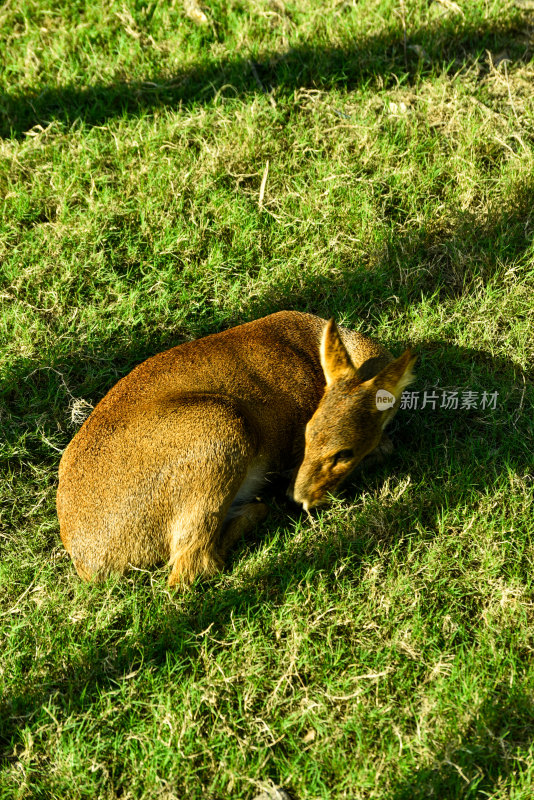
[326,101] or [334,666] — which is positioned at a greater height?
[326,101]

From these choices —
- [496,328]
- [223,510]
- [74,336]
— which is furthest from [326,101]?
[223,510]

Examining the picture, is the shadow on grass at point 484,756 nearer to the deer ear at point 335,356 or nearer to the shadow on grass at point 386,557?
the shadow on grass at point 386,557

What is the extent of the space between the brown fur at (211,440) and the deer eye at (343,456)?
32 mm

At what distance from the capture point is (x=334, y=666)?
4.00m

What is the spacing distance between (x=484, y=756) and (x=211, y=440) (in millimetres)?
2034

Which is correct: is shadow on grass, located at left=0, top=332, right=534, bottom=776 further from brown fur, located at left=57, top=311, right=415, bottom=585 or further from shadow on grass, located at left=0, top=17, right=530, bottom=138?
shadow on grass, located at left=0, top=17, right=530, bottom=138

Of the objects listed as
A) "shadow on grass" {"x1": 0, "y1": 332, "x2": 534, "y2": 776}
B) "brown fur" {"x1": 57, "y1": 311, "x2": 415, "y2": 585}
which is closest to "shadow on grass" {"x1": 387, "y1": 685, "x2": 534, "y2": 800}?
"shadow on grass" {"x1": 0, "y1": 332, "x2": 534, "y2": 776}

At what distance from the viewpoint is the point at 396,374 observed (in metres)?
4.52

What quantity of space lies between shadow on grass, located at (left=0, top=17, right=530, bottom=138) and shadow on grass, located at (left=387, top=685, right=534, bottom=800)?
16.8 feet

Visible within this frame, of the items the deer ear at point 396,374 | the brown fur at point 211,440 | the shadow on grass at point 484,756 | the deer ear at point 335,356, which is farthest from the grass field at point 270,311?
the deer ear at point 335,356

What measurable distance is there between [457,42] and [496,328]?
3.06 m

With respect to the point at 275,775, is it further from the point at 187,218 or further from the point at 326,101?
the point at 326,101

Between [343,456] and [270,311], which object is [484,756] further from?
[270,311]

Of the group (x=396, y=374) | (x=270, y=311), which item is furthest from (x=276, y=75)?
(x=396, y=374)
